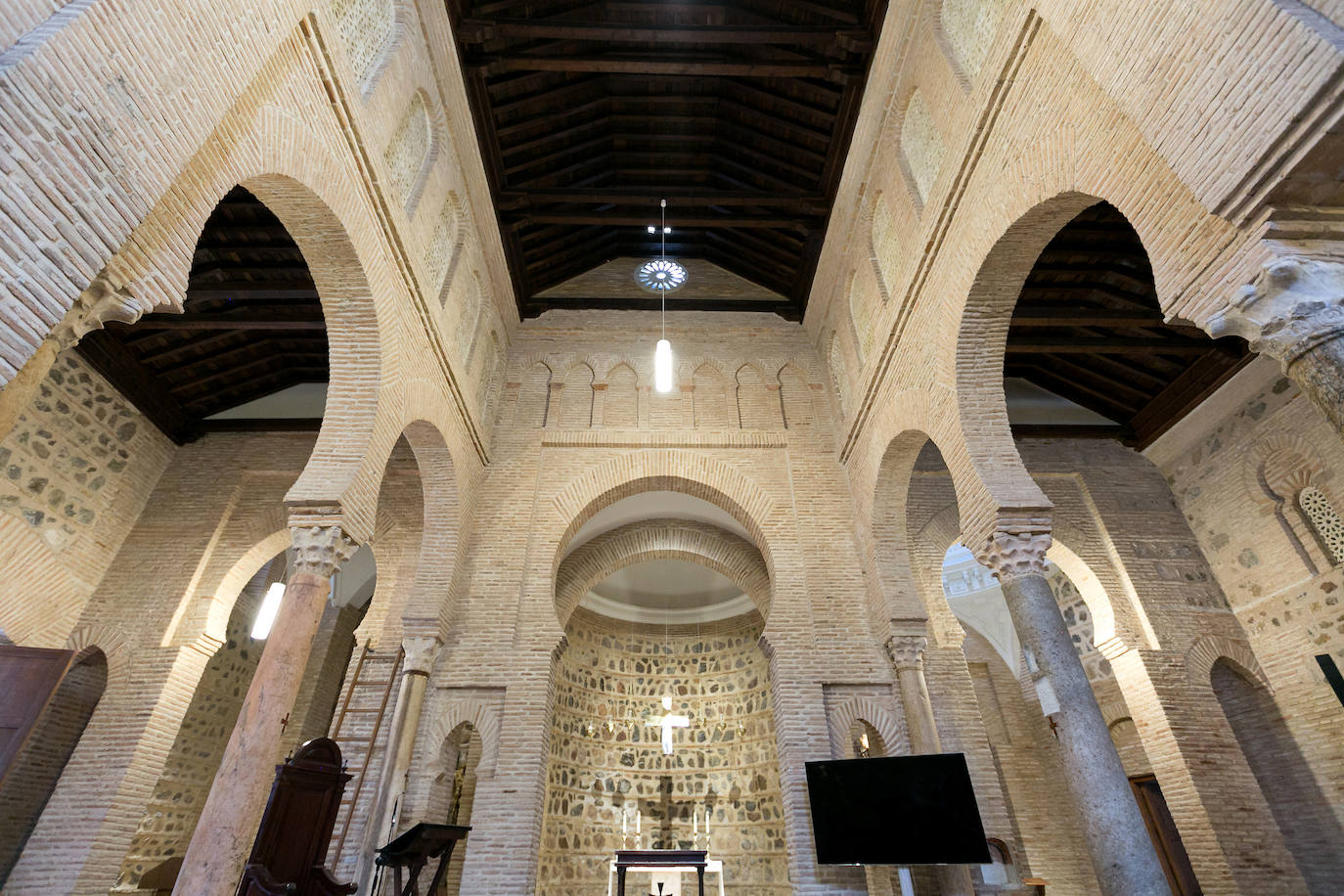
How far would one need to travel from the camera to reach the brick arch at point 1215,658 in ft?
31.8

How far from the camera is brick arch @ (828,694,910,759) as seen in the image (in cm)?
880

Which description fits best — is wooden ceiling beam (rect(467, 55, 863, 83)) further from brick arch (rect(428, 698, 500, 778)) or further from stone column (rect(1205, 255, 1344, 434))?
brick arch (rect(428, 698, 500, 778))

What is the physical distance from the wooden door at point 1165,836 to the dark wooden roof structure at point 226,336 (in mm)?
14517

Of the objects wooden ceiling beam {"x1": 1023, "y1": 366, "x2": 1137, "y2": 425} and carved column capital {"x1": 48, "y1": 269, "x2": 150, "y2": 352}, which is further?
wooden ceiling beam {"x1": 1023, "y1": 366, "x2": 1137, "y2": 425}

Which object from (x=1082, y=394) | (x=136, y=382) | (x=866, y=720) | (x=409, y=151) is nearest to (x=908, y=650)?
(x=866, y=720)

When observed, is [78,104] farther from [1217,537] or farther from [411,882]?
[1217,537]

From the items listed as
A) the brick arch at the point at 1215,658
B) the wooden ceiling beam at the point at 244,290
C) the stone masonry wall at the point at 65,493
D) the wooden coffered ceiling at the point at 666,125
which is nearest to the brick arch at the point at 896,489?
the wooden coffered ceiling at the point at 666,125

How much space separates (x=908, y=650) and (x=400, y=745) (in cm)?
631

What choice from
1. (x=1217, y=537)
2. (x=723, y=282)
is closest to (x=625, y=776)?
(x=723, y=282)

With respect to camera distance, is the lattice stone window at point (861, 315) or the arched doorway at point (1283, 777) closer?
the arched doorway at point (1283, 777)

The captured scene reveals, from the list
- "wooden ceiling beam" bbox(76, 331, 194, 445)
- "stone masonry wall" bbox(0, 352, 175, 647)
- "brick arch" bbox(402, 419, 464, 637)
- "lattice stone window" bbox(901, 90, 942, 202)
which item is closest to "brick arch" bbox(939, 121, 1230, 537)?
"lattice stone window" bbox(901, 90, 942, 202)

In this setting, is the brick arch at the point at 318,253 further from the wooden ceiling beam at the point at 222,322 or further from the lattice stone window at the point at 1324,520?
the lattice stone window at the point at 1324,520

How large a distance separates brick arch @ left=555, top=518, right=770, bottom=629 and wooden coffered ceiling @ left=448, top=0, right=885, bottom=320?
13.1ft

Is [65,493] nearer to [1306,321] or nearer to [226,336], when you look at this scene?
[226,336]
